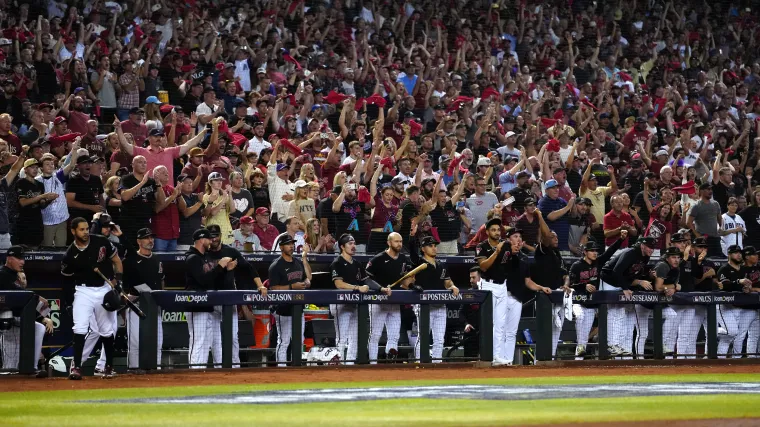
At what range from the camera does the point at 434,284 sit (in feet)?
44.2

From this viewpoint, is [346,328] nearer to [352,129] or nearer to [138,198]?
[138,198]

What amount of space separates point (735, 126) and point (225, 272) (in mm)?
13298

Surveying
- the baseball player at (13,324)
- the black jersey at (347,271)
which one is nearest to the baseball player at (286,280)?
the black jersey at (347,271)

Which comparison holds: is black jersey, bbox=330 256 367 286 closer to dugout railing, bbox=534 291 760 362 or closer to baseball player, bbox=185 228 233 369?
baseball player, bbox=185 228 233 369

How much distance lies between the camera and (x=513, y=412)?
8.08m

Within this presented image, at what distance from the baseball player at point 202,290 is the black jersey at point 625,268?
15.8 ft

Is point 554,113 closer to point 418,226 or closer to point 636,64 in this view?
point 636,64

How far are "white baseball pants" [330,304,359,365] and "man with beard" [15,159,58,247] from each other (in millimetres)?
3347

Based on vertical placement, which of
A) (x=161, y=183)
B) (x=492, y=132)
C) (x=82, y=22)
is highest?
(x=82, y=22)

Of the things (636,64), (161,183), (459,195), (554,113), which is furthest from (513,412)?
(636,64)

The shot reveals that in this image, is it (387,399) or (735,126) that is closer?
(387,399)

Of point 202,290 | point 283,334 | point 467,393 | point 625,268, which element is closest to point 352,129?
point 625,268

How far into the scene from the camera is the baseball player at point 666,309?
46.4 feet

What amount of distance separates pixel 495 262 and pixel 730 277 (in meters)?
3.61
